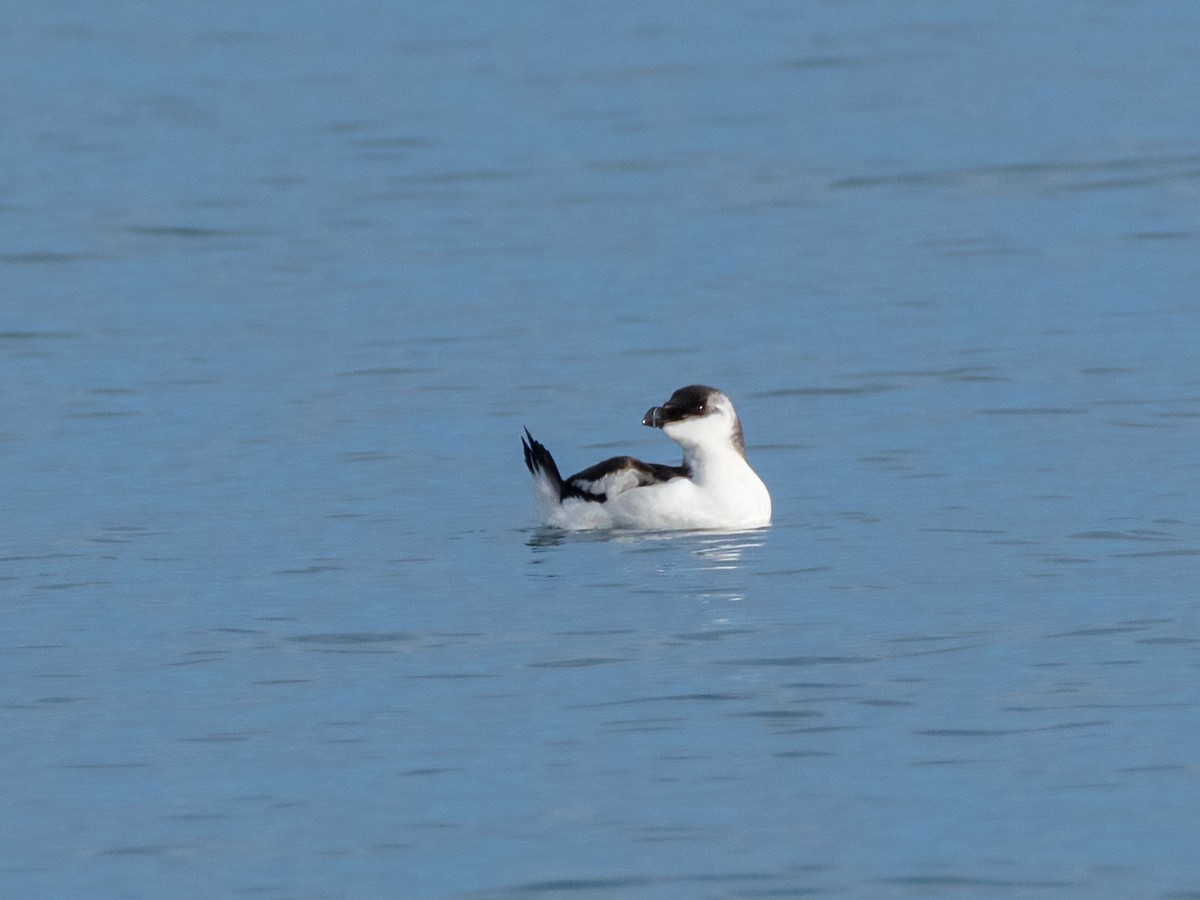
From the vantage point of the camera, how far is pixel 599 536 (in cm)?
1538

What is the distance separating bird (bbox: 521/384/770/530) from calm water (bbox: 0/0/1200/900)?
229 mm

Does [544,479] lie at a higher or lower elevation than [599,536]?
higher

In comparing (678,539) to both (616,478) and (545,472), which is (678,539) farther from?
(545,472)

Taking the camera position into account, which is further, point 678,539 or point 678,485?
point 678,485

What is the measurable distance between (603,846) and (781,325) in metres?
15.0

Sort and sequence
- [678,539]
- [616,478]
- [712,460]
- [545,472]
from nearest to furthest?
1. [678,539]
2. [616,478]
3. [712,460]
4. [545,472]

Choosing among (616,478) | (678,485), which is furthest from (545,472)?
(678,485)

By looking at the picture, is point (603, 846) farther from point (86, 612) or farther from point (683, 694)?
point (86, 612)

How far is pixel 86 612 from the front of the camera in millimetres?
13477

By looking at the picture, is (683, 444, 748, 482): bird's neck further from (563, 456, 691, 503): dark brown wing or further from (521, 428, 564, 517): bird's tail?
(521, 428, 564, 517): bird's tail

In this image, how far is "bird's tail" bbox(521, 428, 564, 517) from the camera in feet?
51.3

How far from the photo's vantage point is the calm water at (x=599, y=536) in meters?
9.78

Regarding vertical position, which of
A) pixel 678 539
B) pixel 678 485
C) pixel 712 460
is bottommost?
pixel 678 539

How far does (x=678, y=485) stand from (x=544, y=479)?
2.98 ft
